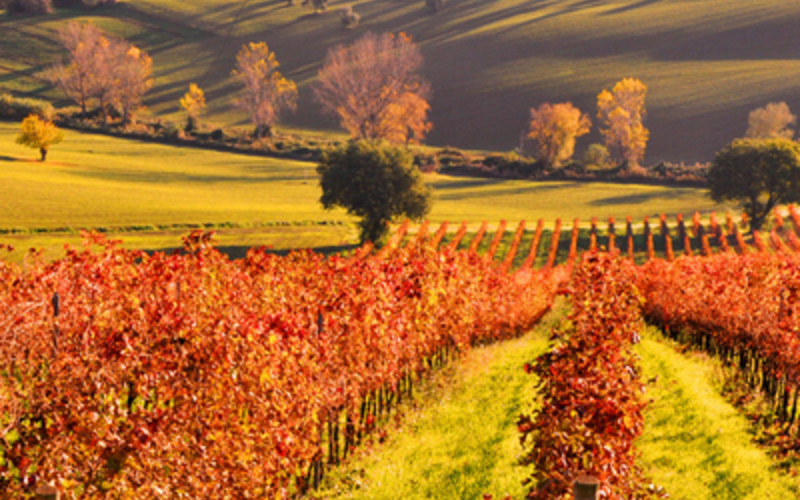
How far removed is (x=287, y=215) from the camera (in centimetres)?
7188

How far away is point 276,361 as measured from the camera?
1260 cm

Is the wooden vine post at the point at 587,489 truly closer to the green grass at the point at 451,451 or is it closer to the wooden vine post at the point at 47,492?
the wooden vine post at the point at 47,492

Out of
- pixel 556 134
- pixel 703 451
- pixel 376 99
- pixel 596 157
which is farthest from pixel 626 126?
pixel 703 451

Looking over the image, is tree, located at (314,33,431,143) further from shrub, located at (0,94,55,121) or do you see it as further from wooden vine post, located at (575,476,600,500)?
wooden vine post, located at (575,476,600,500)

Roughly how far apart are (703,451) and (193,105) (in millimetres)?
139900

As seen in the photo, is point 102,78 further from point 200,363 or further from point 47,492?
point 47,492

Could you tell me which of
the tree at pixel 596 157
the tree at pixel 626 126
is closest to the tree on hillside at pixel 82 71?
the tree at pixel 596 157

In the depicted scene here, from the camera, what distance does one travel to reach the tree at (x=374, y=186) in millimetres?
63469

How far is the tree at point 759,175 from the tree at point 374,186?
32.5 m

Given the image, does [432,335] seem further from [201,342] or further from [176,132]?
[176,132]

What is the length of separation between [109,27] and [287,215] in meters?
149

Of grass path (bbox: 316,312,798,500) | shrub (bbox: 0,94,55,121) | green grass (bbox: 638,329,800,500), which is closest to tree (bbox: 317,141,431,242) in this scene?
grass path (bbox: 316,312,798,500)

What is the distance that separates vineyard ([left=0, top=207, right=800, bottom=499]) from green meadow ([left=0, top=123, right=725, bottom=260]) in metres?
33.7

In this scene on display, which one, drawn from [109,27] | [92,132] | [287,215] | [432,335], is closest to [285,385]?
[432,335]
